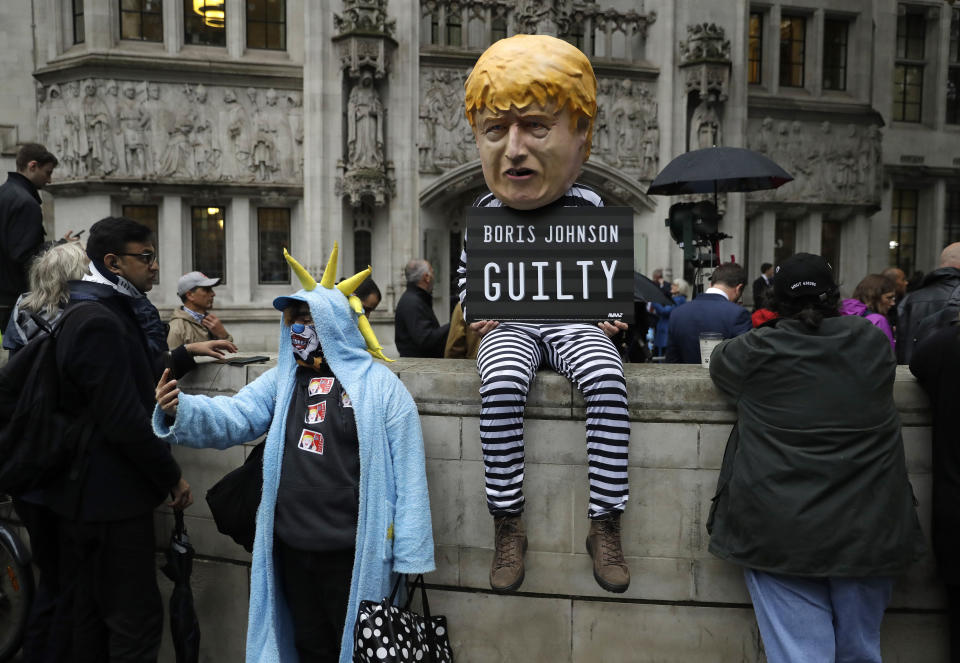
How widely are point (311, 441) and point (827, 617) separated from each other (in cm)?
225

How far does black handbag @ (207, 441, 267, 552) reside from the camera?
355cm

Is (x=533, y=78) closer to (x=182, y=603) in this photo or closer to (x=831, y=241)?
(x=182, y=603)

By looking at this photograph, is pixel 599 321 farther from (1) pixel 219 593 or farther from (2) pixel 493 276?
(1) pixel 219 593

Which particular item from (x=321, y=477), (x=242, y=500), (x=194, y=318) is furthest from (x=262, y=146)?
(x=321, y=477)

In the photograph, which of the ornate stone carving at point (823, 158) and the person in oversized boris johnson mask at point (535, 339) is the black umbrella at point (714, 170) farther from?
the ornate stone carving at point (823, 158)

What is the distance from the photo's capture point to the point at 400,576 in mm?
3383

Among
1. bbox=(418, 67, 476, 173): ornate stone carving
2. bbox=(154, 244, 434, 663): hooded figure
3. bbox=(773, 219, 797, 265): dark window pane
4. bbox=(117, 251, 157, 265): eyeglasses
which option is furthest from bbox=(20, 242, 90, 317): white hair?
bbox=(773, 219, 797, 265): dark window pane

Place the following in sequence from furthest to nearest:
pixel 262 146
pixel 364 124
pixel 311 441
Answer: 1. pixel 262 146
2. pixel 364 124
3. pixel 311 441

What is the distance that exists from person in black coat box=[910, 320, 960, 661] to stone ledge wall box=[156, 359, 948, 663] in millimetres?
159

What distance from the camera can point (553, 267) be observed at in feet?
12.8

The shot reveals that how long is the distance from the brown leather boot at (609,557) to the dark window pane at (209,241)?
13858 millimetres

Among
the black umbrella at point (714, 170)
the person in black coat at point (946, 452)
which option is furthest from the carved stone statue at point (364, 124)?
Answer: the person in black coat at point (946, 452)

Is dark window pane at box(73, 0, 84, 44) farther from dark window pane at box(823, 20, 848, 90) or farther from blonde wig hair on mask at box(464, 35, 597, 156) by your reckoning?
dark window pane at box(823, 20, 848, 90)

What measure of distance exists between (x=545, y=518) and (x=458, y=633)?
2.49ft
